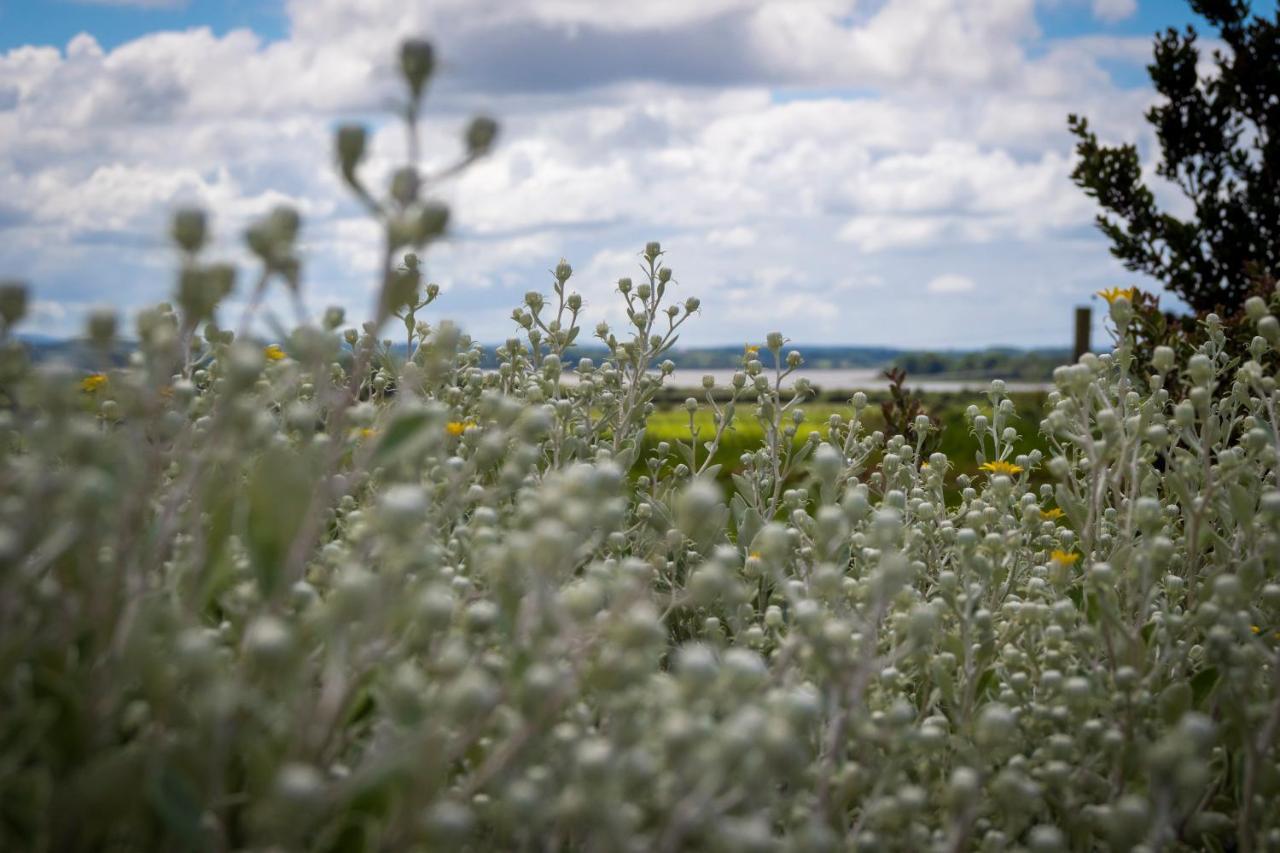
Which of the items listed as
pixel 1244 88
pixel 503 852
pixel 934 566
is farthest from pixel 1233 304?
pixel 503 852

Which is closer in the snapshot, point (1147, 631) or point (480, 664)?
point (480, 664)

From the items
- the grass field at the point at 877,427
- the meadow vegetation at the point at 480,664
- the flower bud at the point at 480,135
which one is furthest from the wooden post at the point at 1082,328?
the flower bud at the point at 480,135

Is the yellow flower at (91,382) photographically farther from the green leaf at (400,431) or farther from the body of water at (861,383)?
the green leaf at (400,431)

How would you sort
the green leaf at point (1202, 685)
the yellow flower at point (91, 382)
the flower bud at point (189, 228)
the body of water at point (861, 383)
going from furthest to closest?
the body of water at point (861, 383), the yellow flower at point (91, 382), the green leaf at point (1202, 685), the flower bud at point (189, 228)

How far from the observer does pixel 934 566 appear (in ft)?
11.5

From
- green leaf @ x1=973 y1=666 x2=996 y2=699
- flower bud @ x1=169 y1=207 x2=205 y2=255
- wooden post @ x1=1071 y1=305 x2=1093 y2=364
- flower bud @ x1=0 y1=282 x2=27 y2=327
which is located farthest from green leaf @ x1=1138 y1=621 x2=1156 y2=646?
wooden post @ x1=1071 y1=305 x2=1093 y2=364

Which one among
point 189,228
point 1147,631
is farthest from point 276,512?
point 1147,631

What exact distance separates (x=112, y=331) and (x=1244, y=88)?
797cm

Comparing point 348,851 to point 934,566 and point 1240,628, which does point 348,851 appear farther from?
point 934,566

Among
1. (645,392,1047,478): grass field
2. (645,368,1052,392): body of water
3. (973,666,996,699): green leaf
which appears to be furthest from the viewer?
(645,392,1047,478): grass field

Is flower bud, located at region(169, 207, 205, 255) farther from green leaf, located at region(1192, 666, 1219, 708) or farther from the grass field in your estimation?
the grass field

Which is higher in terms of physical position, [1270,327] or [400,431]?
[1270,327]

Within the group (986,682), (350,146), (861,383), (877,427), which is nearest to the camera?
(350,146)

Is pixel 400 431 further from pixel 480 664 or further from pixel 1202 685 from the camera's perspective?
pixel 1202 685
